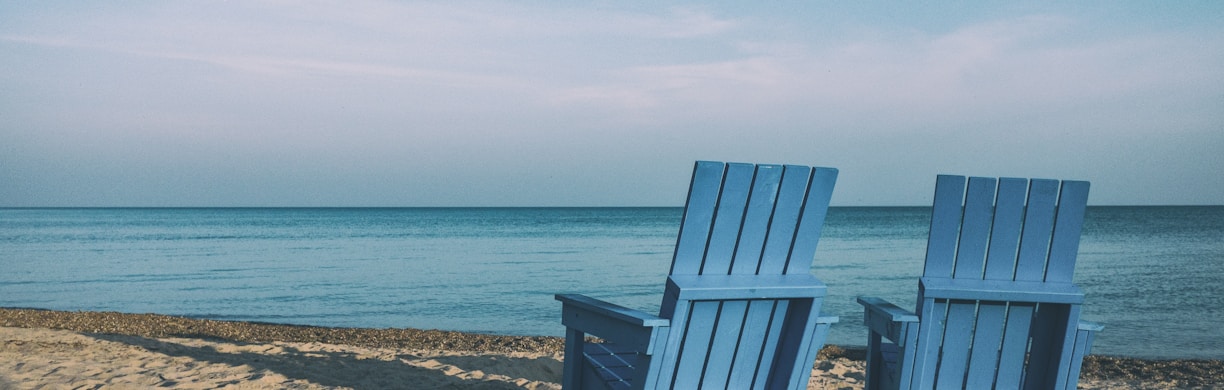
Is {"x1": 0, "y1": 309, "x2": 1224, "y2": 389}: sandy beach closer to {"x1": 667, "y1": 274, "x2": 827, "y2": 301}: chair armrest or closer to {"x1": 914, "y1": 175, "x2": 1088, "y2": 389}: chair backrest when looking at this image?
{"x1": 914, "y1": 175, "x2": 1088, "y2": 389}: chair backrest

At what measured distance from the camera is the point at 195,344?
5.86 meters

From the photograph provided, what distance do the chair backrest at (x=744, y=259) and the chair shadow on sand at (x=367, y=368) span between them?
7.28 ft

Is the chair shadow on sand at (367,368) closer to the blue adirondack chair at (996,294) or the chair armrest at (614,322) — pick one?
the chair armrest at (614,322)

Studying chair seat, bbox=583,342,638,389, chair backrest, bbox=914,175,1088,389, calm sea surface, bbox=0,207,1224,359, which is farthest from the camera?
calm sea surface, bbox=0,207,1224,359

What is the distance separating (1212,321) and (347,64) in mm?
18805

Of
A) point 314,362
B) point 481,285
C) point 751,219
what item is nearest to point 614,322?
point 751,219

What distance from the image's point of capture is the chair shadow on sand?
14.7 feet

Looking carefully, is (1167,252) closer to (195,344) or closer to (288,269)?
(288,269)

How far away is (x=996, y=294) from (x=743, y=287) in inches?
29.7

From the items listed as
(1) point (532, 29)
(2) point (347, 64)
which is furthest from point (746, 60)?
(2) point (347, 64)

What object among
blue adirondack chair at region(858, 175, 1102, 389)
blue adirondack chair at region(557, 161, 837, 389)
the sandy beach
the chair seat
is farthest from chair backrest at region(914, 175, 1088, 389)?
the sandy beach

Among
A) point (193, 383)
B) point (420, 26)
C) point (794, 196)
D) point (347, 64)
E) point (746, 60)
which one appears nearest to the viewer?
point (794, 196)

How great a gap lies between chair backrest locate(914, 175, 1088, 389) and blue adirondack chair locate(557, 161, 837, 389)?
1.06ft

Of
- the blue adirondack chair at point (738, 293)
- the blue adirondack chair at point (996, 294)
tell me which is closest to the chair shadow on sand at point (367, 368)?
the blue adirondack chair at point (738, 293)
